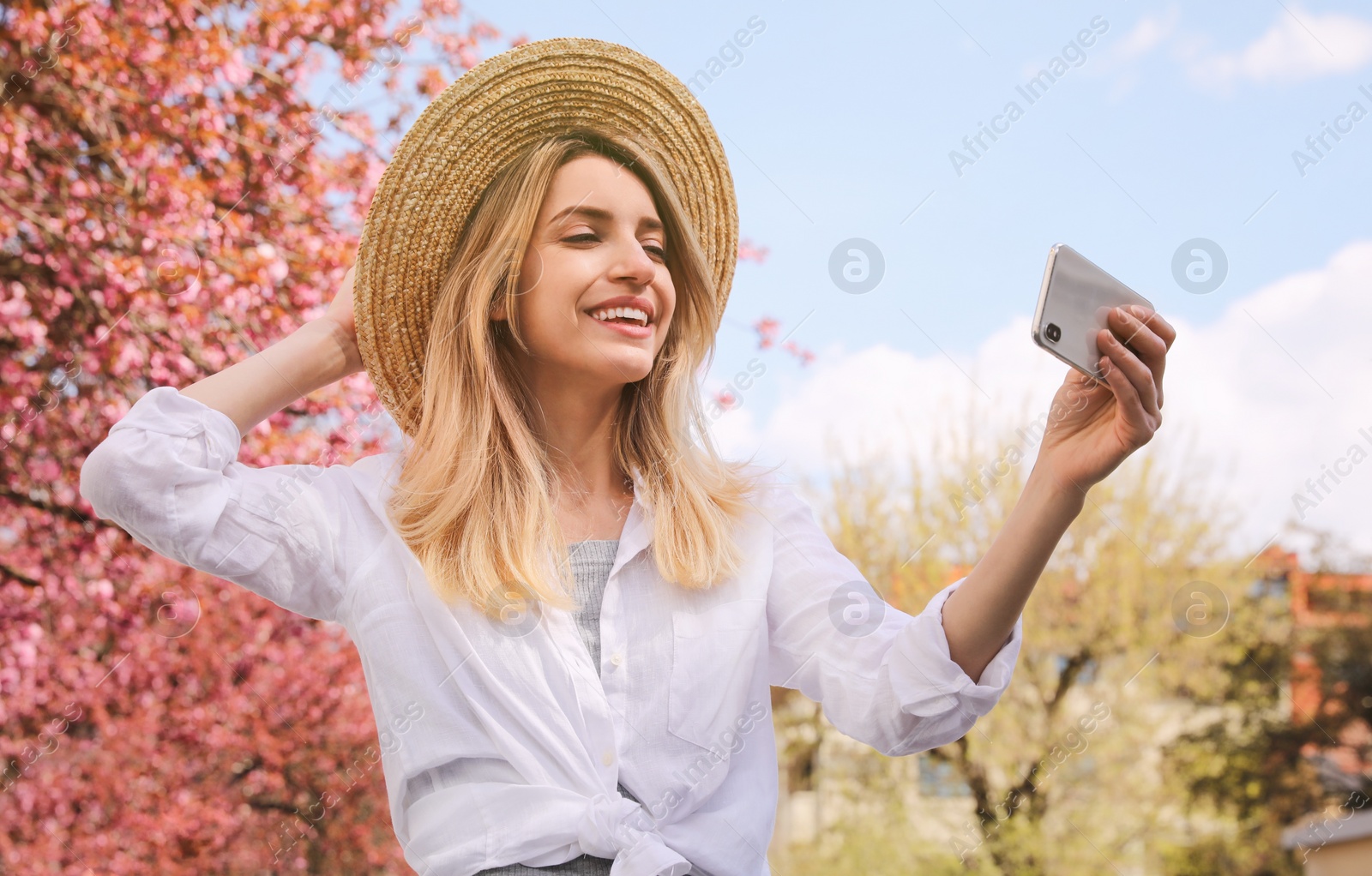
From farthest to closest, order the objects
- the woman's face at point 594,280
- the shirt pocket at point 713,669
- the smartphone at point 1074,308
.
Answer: the woman's face at point 594,280, the shirt pocket at point 713,669, the smartphone at point 1074,308

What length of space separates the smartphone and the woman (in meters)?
0.04

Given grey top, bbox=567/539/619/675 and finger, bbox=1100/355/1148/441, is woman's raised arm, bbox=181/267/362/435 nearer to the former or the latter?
grey top, bbox=567/539/619/675

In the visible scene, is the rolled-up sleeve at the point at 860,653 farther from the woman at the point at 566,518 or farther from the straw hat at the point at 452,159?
the straw hat at the point at 452,159

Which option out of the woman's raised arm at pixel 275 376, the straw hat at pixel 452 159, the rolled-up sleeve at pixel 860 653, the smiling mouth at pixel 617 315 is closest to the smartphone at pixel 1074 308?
the rolled-up sleeve at pixel 860 653

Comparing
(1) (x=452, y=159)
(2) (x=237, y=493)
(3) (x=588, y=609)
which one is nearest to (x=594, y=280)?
(1) (x=452, y=159)

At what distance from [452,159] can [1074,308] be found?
1.09 metres

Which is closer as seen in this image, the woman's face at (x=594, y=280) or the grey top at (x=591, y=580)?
the grey top at (x=591, y=580)

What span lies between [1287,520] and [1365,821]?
6612mm

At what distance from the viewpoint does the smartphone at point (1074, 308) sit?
121cm

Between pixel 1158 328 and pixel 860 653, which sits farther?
pixel 860 653

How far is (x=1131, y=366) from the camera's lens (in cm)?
125

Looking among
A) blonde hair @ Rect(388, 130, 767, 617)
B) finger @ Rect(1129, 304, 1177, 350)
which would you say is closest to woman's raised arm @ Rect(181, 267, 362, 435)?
blonde hair @ Rect(388, 130, 767, 617)

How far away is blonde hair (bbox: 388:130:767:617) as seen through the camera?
157 centimetres

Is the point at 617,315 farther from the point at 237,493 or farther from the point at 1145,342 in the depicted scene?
the point at 1145,342
